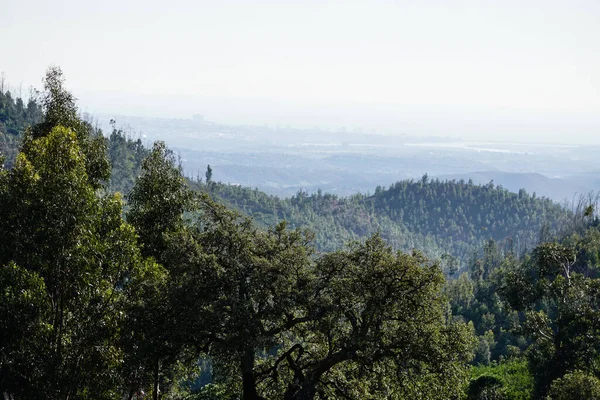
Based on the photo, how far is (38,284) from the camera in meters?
8.95

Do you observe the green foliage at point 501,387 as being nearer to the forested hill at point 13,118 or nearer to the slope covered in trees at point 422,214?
the forested hill at point 13,118

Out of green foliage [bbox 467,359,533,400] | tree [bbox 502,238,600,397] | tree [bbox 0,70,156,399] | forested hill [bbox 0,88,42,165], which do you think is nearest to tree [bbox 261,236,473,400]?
tree [bbox 0,70,156,399]

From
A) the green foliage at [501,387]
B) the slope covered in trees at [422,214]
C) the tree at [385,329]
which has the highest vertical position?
the tree at [385,329]

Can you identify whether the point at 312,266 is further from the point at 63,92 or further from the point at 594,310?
the point at 594,310

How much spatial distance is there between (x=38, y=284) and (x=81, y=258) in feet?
2.42

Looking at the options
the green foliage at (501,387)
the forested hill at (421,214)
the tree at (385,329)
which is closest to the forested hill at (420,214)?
the forested hill at (421,214)

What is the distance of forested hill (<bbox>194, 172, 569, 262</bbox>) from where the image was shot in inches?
5921

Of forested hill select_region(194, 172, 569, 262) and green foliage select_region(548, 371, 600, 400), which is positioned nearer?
green foliage select_region(548, 371, 600, 400)

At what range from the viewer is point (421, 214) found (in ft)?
587

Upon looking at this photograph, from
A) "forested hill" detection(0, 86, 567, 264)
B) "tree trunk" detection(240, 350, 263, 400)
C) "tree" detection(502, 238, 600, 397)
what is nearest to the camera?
"tree trunk" detection(240, 350, 263, 400)

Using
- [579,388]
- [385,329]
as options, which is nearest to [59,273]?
[385,329]

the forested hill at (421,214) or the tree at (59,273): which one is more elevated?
the tree at (59,273)

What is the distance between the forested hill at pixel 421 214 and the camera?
150 m

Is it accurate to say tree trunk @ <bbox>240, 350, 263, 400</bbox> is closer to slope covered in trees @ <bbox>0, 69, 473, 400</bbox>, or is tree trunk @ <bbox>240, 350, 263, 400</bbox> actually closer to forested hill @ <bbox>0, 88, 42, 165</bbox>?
slope covered in trees @ <bbox>0, 69, 473, 400</bbox>
